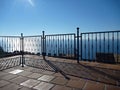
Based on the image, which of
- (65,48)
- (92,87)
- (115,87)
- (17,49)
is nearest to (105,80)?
(115,87)

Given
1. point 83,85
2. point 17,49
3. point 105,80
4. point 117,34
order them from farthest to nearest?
point 17,49 < point 117,34 < point 105,80 < point 83,85

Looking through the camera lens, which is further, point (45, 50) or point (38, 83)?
point (45, 50)

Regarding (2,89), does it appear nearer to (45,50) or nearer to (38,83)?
(38,83)

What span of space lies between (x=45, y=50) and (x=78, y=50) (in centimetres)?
199

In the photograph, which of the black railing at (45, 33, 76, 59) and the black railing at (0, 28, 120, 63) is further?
the black railing at (45, 33, 76, 59)

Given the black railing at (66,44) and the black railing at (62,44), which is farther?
the black railing at (62,44)

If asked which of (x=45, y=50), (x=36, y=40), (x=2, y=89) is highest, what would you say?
(x=36, y=40)

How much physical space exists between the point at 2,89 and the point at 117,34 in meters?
3.77

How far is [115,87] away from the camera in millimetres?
2080

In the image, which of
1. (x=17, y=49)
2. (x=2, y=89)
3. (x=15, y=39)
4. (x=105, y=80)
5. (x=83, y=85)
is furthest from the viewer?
(x=17, y=49)

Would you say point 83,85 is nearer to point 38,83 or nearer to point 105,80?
point 105,80

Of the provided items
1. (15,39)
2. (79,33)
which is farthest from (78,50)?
(15,39)

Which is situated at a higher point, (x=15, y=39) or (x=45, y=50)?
(x=15, y=39)

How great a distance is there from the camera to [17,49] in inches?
273
